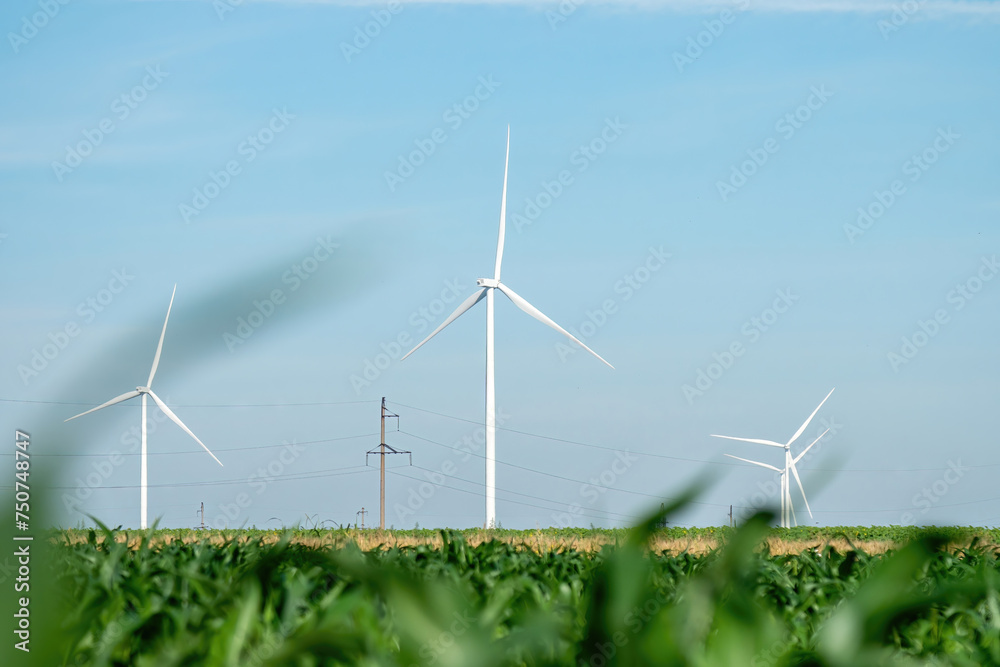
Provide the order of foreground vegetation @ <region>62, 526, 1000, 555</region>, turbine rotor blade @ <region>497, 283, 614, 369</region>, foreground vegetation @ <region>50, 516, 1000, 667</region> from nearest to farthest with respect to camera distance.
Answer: foreground vegetation @ <region>50, 516, 1000, 667</region> → foreground vegetation @ <region>62, 526, 1000, 555</region> → turbine rotor blade @ <region>497, 283, 614, 369</region>

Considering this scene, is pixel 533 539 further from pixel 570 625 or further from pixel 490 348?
pixel 490 348

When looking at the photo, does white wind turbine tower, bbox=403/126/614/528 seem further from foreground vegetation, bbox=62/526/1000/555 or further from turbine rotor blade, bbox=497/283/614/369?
foreground vegetation, bbox=62/526/1000/555

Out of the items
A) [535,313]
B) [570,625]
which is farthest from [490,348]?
[570,625]

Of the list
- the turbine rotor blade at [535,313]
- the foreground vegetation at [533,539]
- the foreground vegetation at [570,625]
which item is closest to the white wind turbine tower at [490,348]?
the turbine rotor blade at [535,313]

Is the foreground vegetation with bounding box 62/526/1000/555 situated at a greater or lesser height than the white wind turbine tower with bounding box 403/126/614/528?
lesser

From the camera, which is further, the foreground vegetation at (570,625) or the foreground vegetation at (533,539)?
the foreground vegetation at (533,539)

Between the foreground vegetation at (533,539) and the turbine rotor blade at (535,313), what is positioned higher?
the turbine rotor blade at (535,313)

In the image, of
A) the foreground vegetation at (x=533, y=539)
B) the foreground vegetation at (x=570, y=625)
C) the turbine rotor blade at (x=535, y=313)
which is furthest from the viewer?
the turbine rotor blade at (x=535, y=313)

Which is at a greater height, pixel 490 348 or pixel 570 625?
pixel 490 348

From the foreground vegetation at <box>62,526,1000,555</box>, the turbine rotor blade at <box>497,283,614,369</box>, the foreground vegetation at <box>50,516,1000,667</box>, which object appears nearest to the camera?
the foreground vegetation at <box>50,516,1000,667</box>

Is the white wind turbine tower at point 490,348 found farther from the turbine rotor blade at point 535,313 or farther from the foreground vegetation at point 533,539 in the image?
the foreground vegetation at point 533,539

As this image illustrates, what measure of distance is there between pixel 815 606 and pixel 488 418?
30.5 metres

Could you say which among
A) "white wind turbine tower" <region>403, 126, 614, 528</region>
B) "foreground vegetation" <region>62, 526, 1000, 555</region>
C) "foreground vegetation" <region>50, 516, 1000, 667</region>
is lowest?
"foreground vegetation" <region>50, 516, 1000, 667</region>

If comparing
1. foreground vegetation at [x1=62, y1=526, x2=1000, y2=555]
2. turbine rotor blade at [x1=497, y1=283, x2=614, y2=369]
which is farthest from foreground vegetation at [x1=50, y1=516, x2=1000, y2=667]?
turbine rotor blade at [x1=497, y1=283, x2=614, y2=369]
